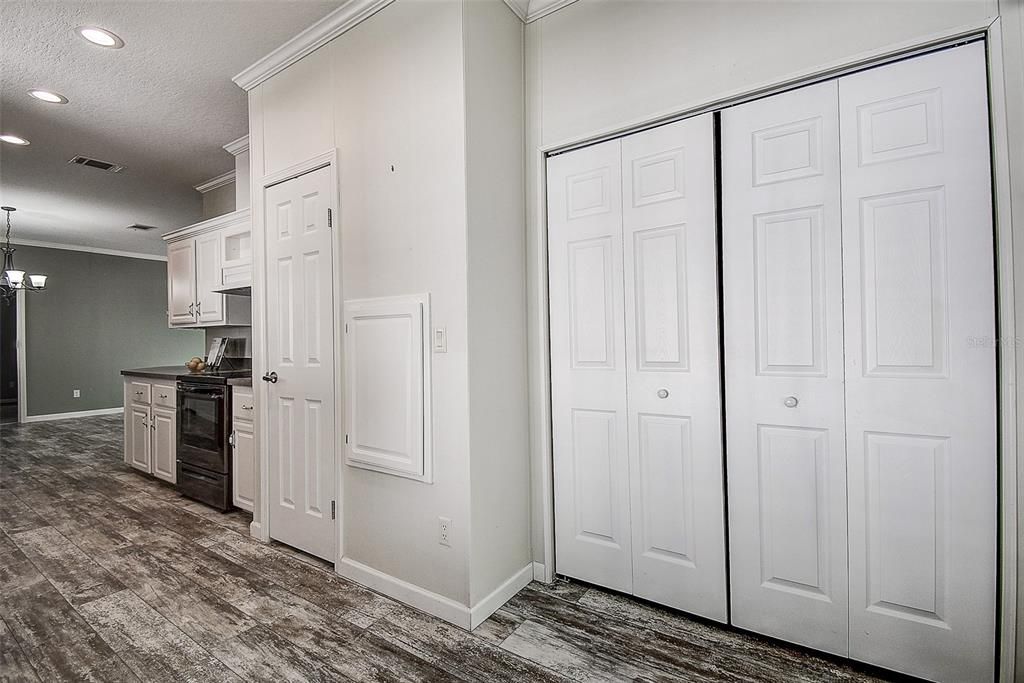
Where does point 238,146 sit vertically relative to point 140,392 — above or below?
above

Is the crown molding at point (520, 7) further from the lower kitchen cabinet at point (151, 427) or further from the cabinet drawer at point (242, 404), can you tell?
the lower kitchen cabinet at point (151, 427)

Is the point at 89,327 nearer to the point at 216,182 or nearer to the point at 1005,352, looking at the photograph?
the point at 216,182

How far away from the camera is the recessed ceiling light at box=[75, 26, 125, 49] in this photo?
259cm

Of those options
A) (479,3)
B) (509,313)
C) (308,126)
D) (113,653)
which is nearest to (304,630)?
(113,653)

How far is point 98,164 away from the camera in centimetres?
452

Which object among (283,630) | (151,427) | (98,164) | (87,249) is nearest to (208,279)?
(151,427)

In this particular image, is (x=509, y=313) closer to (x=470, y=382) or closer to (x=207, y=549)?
(x=470, y=382)

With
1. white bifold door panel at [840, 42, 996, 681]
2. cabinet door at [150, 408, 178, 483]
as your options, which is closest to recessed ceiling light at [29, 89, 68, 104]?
cabinet door at [150, 408, 178, 483]

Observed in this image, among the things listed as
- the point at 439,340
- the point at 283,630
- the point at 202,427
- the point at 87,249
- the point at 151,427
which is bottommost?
the point at 283,630

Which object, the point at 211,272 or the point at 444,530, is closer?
the point at 444,530

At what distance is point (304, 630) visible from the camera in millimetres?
2066

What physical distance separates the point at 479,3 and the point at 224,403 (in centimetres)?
287

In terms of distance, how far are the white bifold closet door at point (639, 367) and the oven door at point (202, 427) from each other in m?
2.44

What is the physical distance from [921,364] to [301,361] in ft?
8.81
